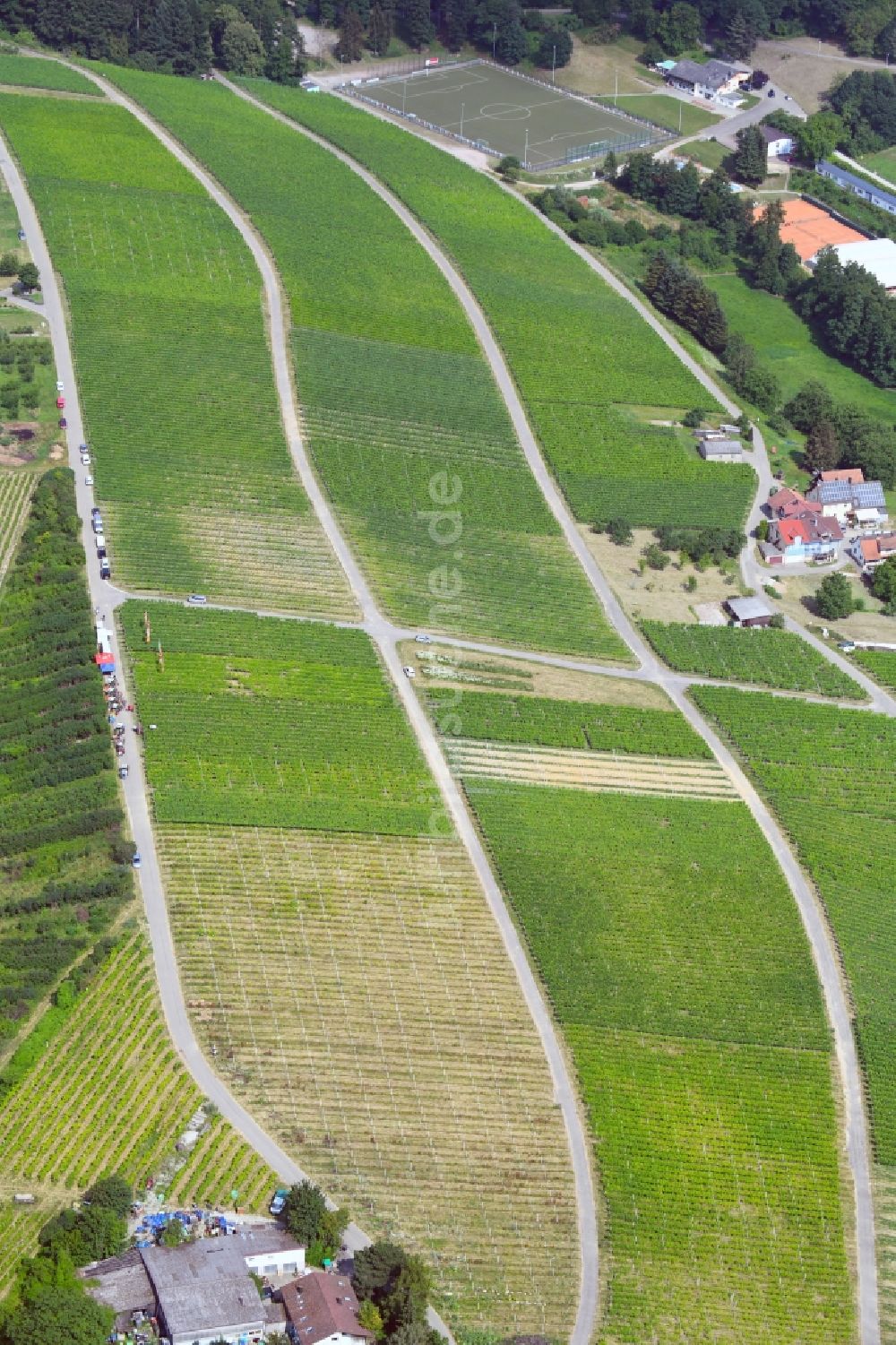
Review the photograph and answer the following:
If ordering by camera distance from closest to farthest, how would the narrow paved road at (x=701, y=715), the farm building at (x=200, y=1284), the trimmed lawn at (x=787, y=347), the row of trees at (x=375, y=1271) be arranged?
the farm building at (x=200, y=1284)
the row of trees at (x=375, y=1271)
the narrow paved road at (x=701, y=715)
the trimmed lawn at (x=787, y=347)

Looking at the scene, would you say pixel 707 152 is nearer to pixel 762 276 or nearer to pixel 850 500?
pixel 762 276

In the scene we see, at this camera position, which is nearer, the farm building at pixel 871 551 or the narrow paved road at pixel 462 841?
the narrow paved road at pixel 462 841

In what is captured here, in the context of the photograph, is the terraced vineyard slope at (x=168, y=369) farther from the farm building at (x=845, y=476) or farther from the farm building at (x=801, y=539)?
the farm building at (x=845, y=476)

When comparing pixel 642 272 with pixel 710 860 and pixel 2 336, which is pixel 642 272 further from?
pixel 710 860

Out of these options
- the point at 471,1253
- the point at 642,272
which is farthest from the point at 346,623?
the point at 642,272

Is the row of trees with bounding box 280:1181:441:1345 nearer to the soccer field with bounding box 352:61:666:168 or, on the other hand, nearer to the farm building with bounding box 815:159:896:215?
the soccer field with bounding box 352:61:666:168

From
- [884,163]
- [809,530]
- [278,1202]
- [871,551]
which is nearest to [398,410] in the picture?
[809,530]

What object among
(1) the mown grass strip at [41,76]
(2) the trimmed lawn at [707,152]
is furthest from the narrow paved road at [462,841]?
(2) the trimmed lawn at [707,152]
